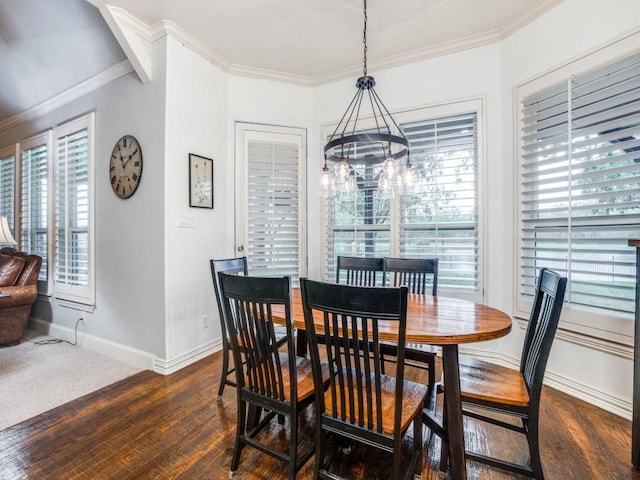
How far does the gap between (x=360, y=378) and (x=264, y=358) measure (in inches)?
18.9

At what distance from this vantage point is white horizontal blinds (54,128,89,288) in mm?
3285

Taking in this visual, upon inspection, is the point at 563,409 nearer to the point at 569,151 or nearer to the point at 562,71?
the point at 569,151

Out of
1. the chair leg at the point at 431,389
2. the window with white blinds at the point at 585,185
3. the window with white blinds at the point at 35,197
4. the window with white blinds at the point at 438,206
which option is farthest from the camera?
the window with white blinds at the point at 35,197

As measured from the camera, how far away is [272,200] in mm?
3447

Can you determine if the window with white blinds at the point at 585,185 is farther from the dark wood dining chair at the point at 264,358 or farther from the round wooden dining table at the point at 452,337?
the dark wood dining chair at the point at 264,358

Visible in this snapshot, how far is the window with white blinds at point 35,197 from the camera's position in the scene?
379 cm

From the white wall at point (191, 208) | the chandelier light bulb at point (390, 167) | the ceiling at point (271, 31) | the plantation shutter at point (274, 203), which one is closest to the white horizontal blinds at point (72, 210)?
the ceiling at point (271, 31)

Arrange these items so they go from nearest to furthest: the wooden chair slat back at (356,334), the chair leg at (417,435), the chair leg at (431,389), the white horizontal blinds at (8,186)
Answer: the wooden chair slat back at (356,334)
the chair leg at (417,435)
the chair leg at (431,389)
the white horizontal blinds at (8,186)

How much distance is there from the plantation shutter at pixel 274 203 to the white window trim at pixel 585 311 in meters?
2.15

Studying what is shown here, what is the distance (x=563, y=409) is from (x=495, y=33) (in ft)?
10.1

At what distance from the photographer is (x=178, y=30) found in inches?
106

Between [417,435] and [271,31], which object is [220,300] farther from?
[271,31]

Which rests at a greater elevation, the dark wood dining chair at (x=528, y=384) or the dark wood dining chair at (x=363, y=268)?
the dark wood dining chair at (x=363, y=268)

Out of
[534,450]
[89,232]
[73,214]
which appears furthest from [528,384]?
[73,214]
